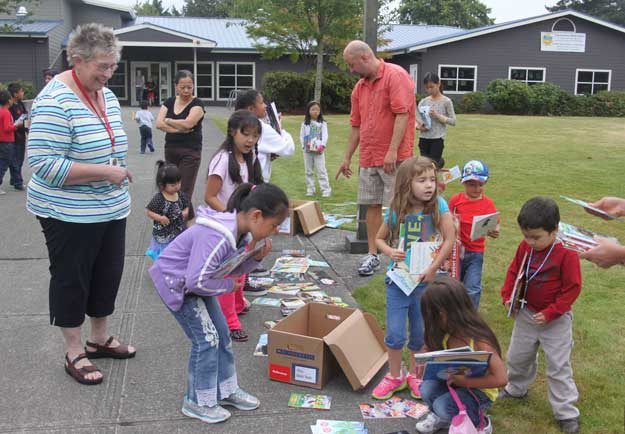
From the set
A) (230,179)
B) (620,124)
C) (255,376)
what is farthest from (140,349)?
(620,124)

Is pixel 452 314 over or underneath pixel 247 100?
underneath

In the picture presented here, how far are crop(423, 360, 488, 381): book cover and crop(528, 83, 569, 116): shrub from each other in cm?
3030

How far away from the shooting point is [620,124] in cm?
2644

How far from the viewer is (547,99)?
3180 centimetres

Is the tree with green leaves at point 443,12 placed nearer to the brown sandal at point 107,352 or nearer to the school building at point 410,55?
the school building at point 410,55

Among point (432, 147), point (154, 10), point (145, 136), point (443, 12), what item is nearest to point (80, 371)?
point (432, 147)


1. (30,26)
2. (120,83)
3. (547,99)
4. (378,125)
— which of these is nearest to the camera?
(378,125)

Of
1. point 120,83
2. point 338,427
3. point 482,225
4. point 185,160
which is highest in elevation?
point 120,83

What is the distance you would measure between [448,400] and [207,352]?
1311 mm

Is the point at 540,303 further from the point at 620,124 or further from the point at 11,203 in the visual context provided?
the point at 620,124

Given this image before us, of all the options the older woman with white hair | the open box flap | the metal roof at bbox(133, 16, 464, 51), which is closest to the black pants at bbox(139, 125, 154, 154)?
the older woman with white hair

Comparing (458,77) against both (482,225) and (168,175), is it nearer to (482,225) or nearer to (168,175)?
(168,175)

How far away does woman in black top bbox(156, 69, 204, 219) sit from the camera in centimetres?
680

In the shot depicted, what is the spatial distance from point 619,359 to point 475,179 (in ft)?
5.18
